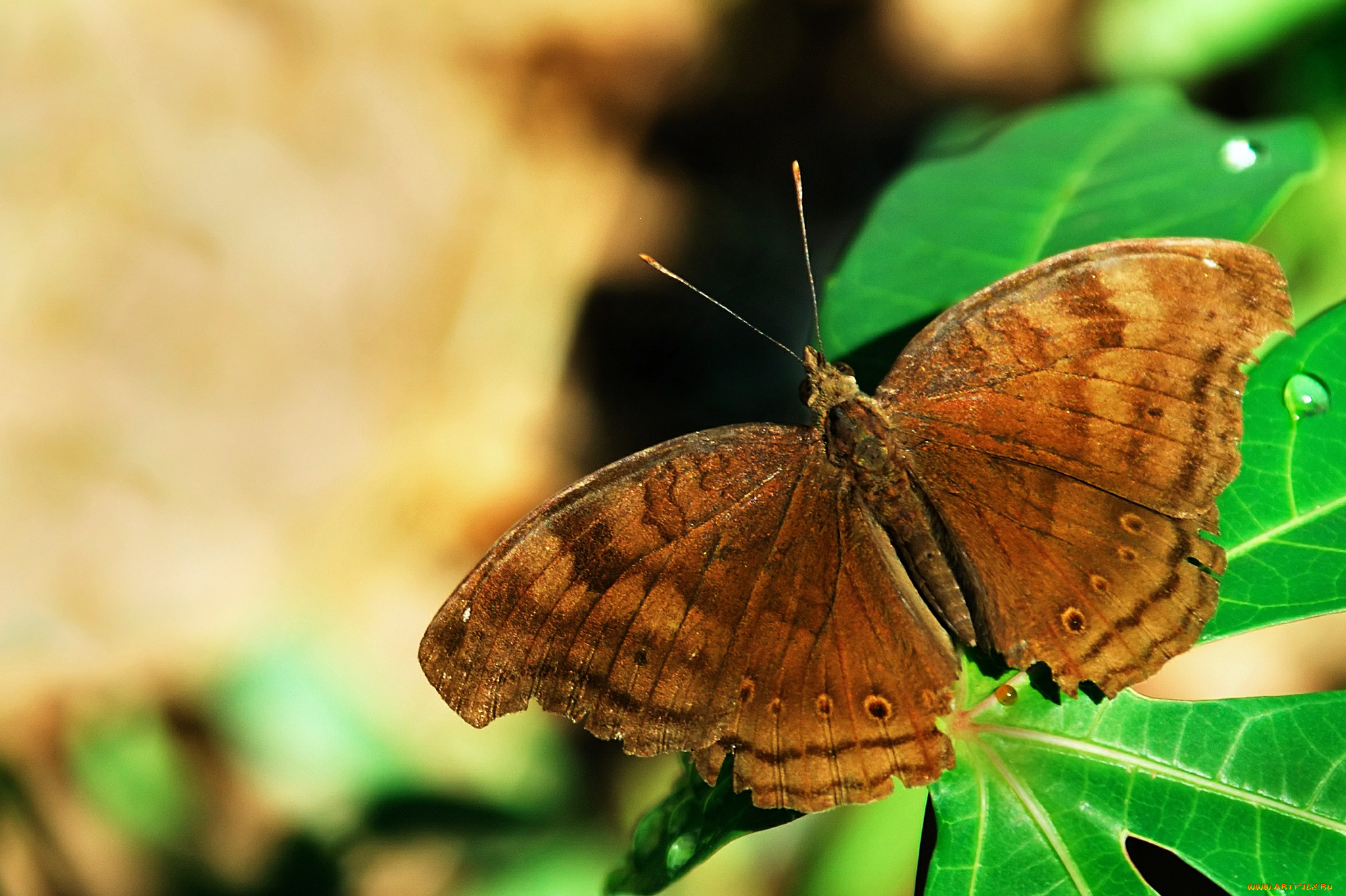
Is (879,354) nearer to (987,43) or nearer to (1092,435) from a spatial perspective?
(1092,435)

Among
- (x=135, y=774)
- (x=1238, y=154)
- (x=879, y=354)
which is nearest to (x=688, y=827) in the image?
(x=879, y=354)

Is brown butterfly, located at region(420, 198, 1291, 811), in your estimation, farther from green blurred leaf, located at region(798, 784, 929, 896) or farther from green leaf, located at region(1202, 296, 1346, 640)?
green blurred leaf, located at region(798, 784, 929, 896)

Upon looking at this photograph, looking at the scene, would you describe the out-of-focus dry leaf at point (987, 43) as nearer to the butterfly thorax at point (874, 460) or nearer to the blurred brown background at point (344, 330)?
the blurred brown background at point (344, 330)

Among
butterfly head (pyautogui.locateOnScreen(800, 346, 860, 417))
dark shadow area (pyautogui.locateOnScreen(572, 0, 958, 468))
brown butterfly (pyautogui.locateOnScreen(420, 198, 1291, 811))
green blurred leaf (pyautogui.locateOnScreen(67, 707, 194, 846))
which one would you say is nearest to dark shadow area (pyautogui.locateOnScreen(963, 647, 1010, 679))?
brown butterfly (pyautogui.locateOnScreen(420, 198, 1291, 811))

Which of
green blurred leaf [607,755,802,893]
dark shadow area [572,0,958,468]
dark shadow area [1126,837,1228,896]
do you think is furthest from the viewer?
dark shadow area [572,0,958,468]

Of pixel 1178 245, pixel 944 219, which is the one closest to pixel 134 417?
pixel 944 219
